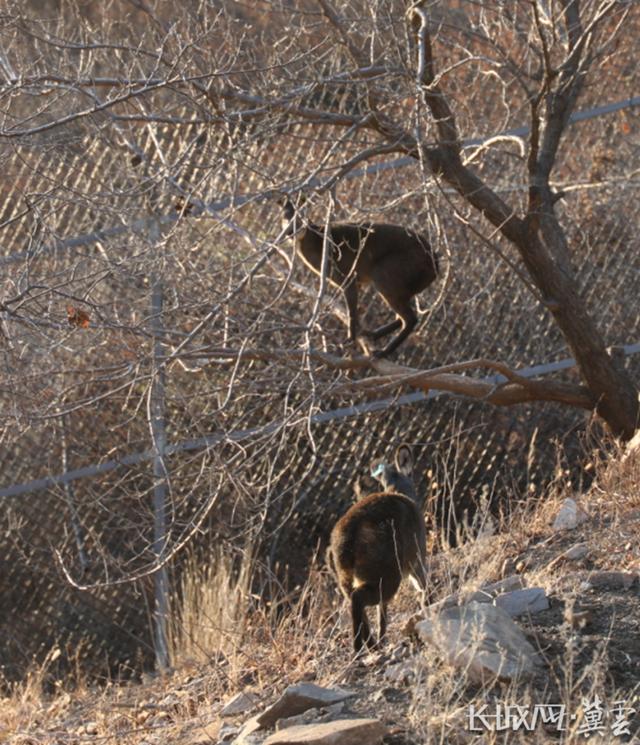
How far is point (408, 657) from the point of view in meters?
5.63

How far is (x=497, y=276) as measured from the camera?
1105cm

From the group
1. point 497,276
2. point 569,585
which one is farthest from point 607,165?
point 569,585

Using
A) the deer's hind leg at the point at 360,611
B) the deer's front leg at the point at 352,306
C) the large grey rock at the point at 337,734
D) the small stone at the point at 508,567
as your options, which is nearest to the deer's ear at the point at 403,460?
the small stone at the point at 508,567

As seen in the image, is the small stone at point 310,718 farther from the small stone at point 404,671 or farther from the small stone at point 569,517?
the small stone at point 569,517

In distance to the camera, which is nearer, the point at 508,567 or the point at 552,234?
the point at 508,567

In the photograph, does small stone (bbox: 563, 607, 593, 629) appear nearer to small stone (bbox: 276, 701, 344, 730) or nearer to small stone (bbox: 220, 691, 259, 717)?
small stone (bbox: 276, 701, 344, 730)

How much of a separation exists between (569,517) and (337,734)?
12.8ft

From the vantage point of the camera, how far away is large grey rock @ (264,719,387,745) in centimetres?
445

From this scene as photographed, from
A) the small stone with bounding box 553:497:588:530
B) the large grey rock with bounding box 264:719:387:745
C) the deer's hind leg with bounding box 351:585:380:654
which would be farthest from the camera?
the small stone with bounding box 553:497:588:530

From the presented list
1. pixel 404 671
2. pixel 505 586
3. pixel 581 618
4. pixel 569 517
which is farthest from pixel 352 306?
pixel 404 671

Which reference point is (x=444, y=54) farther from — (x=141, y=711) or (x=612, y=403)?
(x=141, y=711)

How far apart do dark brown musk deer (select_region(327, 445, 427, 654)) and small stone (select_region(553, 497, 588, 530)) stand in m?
1.87

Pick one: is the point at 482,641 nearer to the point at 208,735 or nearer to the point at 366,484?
the point at 208,735

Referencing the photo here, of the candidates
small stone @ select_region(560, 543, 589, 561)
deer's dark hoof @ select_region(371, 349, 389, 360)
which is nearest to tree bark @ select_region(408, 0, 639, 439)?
deer's dark hoof @ select_region(371, 349, 389, 360)
